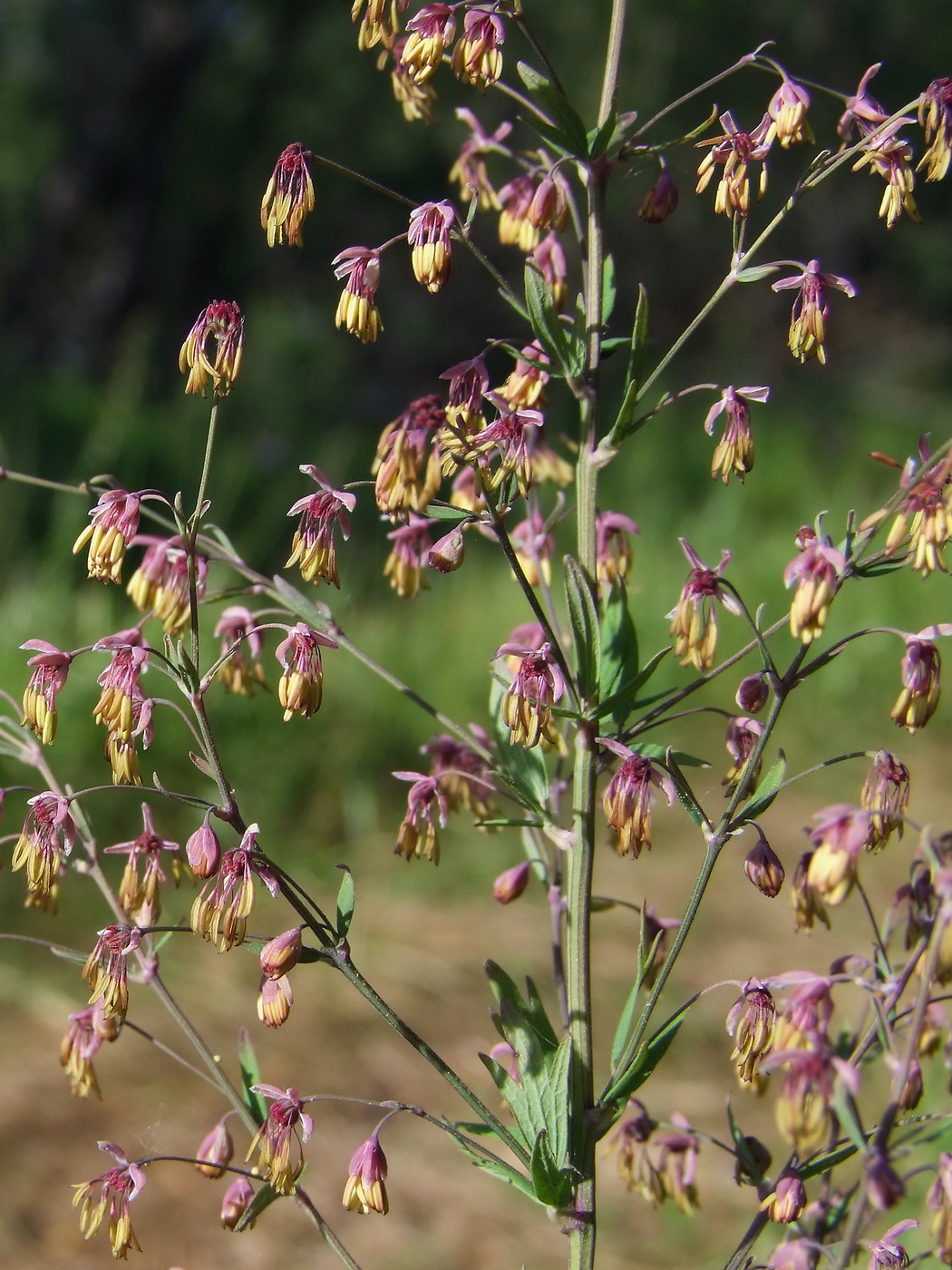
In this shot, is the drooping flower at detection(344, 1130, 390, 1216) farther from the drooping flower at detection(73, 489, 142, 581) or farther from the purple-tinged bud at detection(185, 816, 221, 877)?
the drooping flower at detection(73, 489, 142, 581)

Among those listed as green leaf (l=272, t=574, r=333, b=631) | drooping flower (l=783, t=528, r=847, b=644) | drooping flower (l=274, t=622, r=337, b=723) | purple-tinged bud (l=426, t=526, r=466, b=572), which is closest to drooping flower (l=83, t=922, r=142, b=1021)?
drooping flower (l=274, t=622, r=337, b=723)

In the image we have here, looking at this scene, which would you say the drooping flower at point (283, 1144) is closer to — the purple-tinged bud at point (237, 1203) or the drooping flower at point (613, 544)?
the purple-tinged bud at point (237, 1203)

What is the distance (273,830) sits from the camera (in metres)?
4.88

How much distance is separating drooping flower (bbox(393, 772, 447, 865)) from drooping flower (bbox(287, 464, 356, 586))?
0.29 m

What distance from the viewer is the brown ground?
10.5 feet

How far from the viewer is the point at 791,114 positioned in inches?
52.8

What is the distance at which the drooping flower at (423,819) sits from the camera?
1.51 meters

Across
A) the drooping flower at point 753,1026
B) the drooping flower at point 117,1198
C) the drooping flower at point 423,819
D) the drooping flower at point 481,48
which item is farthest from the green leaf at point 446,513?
the drooping flower at point 117,1198

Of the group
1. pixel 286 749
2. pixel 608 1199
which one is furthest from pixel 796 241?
pixel 608 1199

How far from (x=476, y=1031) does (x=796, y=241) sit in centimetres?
1350

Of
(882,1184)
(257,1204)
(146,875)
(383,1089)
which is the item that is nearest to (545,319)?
(146,875)

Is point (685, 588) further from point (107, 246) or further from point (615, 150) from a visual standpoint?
point (107, 246)

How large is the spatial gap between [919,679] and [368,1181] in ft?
2.58

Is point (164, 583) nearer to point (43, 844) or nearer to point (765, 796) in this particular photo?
point (43, 844)
